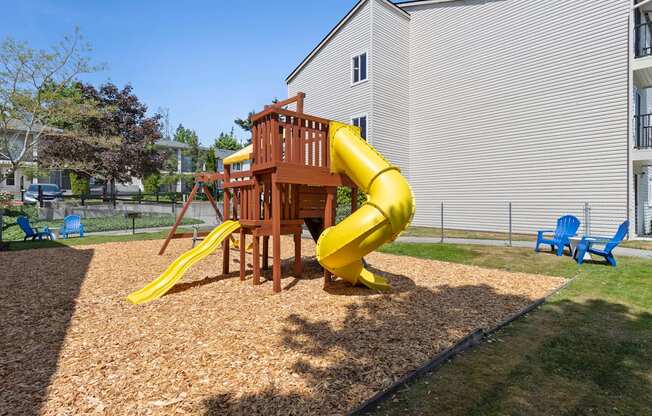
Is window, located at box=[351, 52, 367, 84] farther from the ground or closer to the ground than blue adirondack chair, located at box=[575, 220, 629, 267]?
farther from the ground

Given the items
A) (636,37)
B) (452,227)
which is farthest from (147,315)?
(636,37)

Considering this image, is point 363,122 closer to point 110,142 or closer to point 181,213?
point 181,213

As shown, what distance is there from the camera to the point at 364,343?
4090mm

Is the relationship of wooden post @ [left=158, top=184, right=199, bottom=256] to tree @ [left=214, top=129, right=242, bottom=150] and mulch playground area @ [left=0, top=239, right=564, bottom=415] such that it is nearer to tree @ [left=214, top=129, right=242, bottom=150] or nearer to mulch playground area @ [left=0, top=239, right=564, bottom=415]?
mulch playground area @ [left=0, top=239, right=564, bottom=415]

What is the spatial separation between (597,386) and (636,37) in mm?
17084

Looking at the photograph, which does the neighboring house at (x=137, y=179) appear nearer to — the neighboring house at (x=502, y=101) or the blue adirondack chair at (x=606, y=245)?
the neighboring house at (x=502, y=101)

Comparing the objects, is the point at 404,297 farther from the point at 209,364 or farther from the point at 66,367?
the point at 66,367

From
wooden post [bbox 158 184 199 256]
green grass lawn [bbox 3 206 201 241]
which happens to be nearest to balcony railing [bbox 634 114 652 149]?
wooden post [bbox 158 184 199 256]

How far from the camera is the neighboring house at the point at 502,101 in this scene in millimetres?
13406

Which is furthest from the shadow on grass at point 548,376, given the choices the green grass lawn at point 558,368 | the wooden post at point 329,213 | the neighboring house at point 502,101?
the neighboring house at point 502,101

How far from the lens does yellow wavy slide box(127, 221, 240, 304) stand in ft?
19.5

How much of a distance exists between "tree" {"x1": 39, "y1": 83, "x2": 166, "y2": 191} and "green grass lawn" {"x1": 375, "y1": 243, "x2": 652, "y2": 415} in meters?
23.8

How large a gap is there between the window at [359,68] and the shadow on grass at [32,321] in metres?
15.1

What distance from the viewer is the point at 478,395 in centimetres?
314
